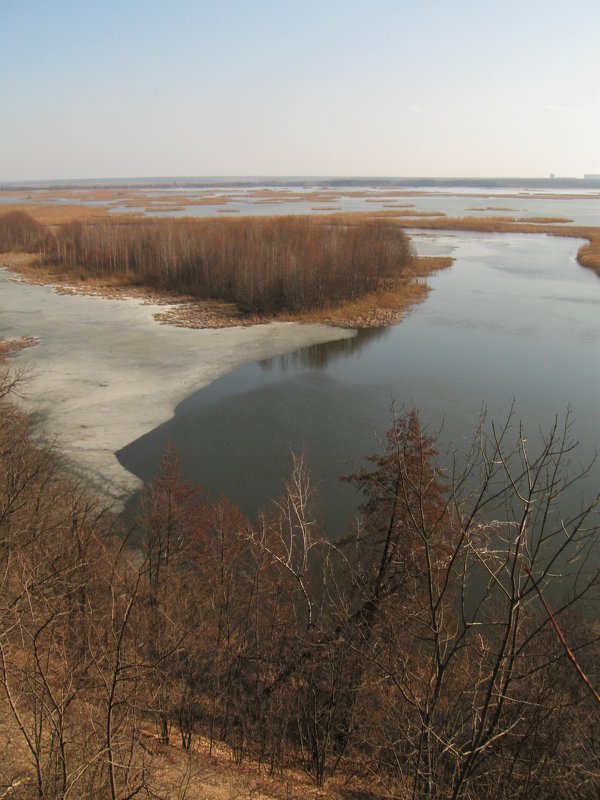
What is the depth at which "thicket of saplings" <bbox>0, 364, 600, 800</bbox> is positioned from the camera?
4578 mm

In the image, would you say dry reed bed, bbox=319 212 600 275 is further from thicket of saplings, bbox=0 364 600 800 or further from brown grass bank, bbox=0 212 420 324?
thicket of saplings, bbox=0 364 600 800

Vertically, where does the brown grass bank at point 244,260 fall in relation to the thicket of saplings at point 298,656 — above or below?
above

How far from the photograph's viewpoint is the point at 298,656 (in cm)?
661

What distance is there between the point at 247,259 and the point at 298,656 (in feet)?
86.9

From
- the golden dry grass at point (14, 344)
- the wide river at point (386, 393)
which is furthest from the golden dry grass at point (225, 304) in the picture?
the golden dry grass at point (14, 344)

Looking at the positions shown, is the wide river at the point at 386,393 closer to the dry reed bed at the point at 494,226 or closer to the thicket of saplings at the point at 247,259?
the thicket of saplings at the point at 247,259

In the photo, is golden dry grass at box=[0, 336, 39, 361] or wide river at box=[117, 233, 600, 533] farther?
golden dry grass at box=[0, 336, 39, 361]

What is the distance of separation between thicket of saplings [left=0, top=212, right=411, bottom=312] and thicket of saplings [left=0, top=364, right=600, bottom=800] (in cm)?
2129

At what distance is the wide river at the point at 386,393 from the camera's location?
43.3 ft

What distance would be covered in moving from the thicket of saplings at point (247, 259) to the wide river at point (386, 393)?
16.1 feet

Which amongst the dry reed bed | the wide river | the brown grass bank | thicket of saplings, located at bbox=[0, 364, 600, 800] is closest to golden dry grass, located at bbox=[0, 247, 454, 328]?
the brown grass bank

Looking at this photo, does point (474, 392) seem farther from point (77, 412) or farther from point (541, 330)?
point (77, 412)

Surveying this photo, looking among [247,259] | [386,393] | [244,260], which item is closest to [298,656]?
[386,393]

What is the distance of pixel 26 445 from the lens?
11078mm
